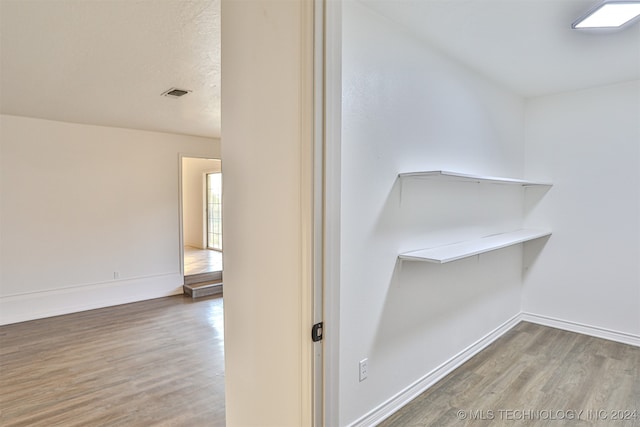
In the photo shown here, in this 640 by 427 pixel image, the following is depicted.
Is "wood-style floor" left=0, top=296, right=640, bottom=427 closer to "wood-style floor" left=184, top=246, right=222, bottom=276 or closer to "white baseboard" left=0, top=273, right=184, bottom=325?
"white baseboard" left=0, top=273, right=184, bottom=325

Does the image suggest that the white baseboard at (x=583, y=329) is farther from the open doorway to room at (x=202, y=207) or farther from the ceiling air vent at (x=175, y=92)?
the open doorway to room at (x=202, y=207)

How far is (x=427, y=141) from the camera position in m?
2.44

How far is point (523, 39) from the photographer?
7.86 feet

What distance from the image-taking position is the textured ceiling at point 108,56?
1.84 m

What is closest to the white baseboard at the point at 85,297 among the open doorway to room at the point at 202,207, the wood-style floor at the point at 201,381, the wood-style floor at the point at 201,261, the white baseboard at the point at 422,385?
the wood-style floor at the point at 201,381

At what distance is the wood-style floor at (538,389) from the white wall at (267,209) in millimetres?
1209

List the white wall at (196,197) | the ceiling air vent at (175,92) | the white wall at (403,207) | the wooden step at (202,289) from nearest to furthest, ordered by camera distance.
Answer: the white wall at (403,207) < the ceiling air vent at (175,92) < the wooden step at (202,289) < the white wall at (196,197)

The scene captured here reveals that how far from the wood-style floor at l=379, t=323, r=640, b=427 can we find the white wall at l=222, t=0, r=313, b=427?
1209mm

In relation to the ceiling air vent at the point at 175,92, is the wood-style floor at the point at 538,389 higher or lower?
lower

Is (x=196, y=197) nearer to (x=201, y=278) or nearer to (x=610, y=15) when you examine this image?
(x=201, y=278)

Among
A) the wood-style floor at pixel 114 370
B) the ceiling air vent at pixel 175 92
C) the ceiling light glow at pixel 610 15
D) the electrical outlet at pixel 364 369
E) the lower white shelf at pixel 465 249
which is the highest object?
the ceiling light glow at pixel 610 15

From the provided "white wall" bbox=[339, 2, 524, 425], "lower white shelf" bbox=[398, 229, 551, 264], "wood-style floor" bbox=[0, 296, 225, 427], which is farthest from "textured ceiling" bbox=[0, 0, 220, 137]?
"wood-style floor" bbox=[0, 296, 225, 427]

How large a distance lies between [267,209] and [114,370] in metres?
2.64

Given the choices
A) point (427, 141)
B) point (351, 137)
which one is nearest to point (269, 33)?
point (351, 137)
